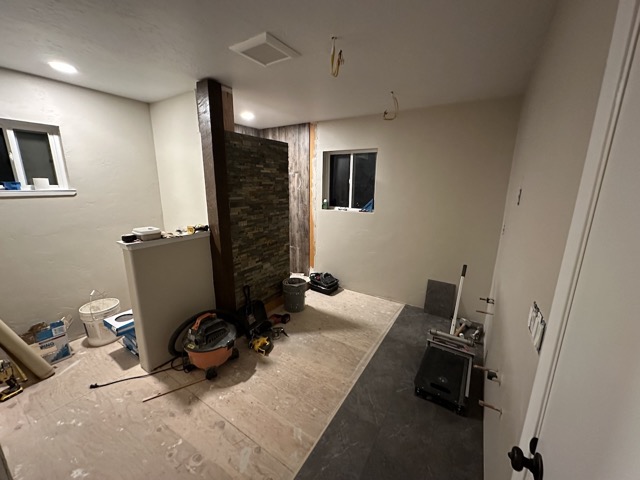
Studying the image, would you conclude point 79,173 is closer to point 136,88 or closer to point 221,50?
point 136,88

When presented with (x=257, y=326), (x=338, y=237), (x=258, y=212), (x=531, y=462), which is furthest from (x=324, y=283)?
(x=531, y=462)

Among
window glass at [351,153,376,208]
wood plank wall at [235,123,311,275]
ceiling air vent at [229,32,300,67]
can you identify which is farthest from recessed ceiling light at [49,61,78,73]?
window glass at [351,153,376,208]

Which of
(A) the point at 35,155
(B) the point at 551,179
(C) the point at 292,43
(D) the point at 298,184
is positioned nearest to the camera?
(B) the point at 551,179

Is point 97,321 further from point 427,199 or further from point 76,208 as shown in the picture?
point 427,199

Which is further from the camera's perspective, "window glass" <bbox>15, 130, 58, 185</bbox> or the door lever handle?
"window glass" <bbox>15, 130, 58, 185</bbox>

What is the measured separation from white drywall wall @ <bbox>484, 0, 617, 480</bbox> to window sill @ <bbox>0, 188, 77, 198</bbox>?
365cm

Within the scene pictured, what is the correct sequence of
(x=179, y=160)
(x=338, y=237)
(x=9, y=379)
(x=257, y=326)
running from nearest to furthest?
(x=9, y=379) < (x=257, y=326) < (x=179, y=160) < (x=338, y=237)

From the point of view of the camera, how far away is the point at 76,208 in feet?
8.17

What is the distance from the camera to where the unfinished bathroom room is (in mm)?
575

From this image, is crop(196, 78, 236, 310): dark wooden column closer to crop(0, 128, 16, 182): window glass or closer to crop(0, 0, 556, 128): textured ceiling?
crop(0, 0, 556, 128): textured ceiling

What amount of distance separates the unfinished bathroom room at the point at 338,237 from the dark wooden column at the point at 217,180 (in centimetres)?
3

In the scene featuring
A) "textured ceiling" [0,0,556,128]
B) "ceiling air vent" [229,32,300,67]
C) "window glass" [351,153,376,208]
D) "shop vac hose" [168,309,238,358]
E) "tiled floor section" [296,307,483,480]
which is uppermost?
"textured ceiling" [0,0,556,128]

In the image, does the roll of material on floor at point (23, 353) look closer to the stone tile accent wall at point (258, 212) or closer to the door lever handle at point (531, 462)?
the stone tile accent wall at point (258, 212)

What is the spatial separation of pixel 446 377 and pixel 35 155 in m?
4.22
